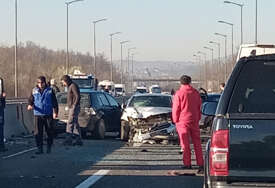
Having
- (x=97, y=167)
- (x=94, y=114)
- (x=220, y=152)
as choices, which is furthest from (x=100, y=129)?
(x=220, y=152)

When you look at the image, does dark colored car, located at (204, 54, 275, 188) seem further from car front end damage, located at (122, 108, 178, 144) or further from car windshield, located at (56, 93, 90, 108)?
car windshield, located at (56, 93, 90, 108)

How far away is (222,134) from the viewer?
685 cm

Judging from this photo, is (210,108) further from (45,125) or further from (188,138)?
(45,125)

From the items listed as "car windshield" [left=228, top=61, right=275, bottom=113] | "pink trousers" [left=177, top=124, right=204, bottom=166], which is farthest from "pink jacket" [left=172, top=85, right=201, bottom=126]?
"car windshield" [left=228, top=61, right=275, bottom=113]

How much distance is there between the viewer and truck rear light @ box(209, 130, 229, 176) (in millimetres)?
6848

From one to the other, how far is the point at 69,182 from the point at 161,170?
243cm

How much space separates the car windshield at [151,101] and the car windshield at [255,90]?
14.5 m

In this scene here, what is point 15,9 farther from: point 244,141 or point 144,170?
point 244,141

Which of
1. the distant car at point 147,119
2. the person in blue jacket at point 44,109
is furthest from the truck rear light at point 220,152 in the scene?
the distant car at point 147,119

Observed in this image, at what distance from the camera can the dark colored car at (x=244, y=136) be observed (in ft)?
22.2

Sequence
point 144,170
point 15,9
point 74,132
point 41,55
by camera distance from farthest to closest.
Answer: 1. point 41,55
2. point 15,9
3. point 74,132
4. point 144,170

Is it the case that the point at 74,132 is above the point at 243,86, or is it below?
below

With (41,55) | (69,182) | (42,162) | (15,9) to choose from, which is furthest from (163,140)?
(41,55)

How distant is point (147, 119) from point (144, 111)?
1.08 ft
